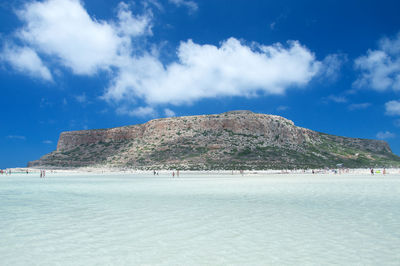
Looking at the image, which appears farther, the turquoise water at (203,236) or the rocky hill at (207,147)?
the rocky hill at (207,147)

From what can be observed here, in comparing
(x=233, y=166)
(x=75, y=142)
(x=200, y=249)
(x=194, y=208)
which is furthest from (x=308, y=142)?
(x=200, y=249)

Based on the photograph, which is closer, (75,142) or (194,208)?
(194,208)

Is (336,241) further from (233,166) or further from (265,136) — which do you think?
(265,136)

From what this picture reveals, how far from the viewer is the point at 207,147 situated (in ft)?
278

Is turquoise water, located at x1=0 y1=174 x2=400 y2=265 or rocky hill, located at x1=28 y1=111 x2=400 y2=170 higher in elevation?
rocky hill, located at x1=28 y1=111 x2=400 y2=170

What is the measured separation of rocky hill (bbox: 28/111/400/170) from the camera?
79.0 m

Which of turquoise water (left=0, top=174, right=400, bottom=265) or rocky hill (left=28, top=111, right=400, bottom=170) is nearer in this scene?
turquoise water (left=0, top=174, right=400, bottom=265)

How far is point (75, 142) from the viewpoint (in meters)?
113

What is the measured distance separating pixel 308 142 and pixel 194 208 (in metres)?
92.7

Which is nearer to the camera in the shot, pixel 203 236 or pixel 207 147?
pixel 203 236

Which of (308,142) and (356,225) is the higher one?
(308,142)

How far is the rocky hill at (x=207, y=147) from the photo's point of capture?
7900 cm

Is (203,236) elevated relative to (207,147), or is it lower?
lower

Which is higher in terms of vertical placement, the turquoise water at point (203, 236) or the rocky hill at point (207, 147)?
the rocky hill at point (207, 147)
